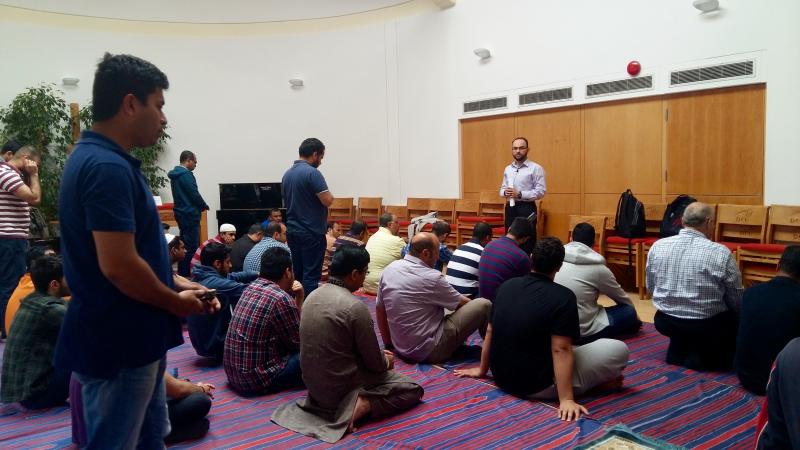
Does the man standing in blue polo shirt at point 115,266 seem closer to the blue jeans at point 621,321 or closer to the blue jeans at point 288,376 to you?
the blue jeans at point 288,376

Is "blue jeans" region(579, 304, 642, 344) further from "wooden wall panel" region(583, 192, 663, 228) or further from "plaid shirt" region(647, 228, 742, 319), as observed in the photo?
"wooden wall panel" region(583, 192, 663, 228)

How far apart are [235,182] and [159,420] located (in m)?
8.58

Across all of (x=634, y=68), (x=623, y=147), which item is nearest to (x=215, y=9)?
(x=634, y=68)

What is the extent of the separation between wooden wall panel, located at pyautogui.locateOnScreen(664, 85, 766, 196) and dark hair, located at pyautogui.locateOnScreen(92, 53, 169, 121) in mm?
6057

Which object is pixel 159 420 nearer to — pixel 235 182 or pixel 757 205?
pixel 757 205

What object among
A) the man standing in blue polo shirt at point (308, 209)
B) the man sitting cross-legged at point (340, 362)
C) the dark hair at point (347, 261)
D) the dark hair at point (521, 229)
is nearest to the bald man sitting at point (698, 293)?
the dark hair at point (521, 229)

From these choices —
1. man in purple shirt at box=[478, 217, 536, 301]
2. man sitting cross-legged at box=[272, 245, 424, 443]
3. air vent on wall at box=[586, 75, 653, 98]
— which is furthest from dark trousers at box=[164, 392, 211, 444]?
air vent on wall at box=[586, 75, 653, 98]

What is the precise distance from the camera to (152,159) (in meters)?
8.97

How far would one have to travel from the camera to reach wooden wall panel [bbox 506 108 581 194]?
719 centimetres

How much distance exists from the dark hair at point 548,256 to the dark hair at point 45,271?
2.45m

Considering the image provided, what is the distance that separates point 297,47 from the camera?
980cm

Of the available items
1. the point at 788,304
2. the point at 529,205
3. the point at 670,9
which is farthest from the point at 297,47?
the point at 788,304

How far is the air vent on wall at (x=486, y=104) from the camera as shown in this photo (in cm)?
789

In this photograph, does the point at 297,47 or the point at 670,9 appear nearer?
the point at 670,9
